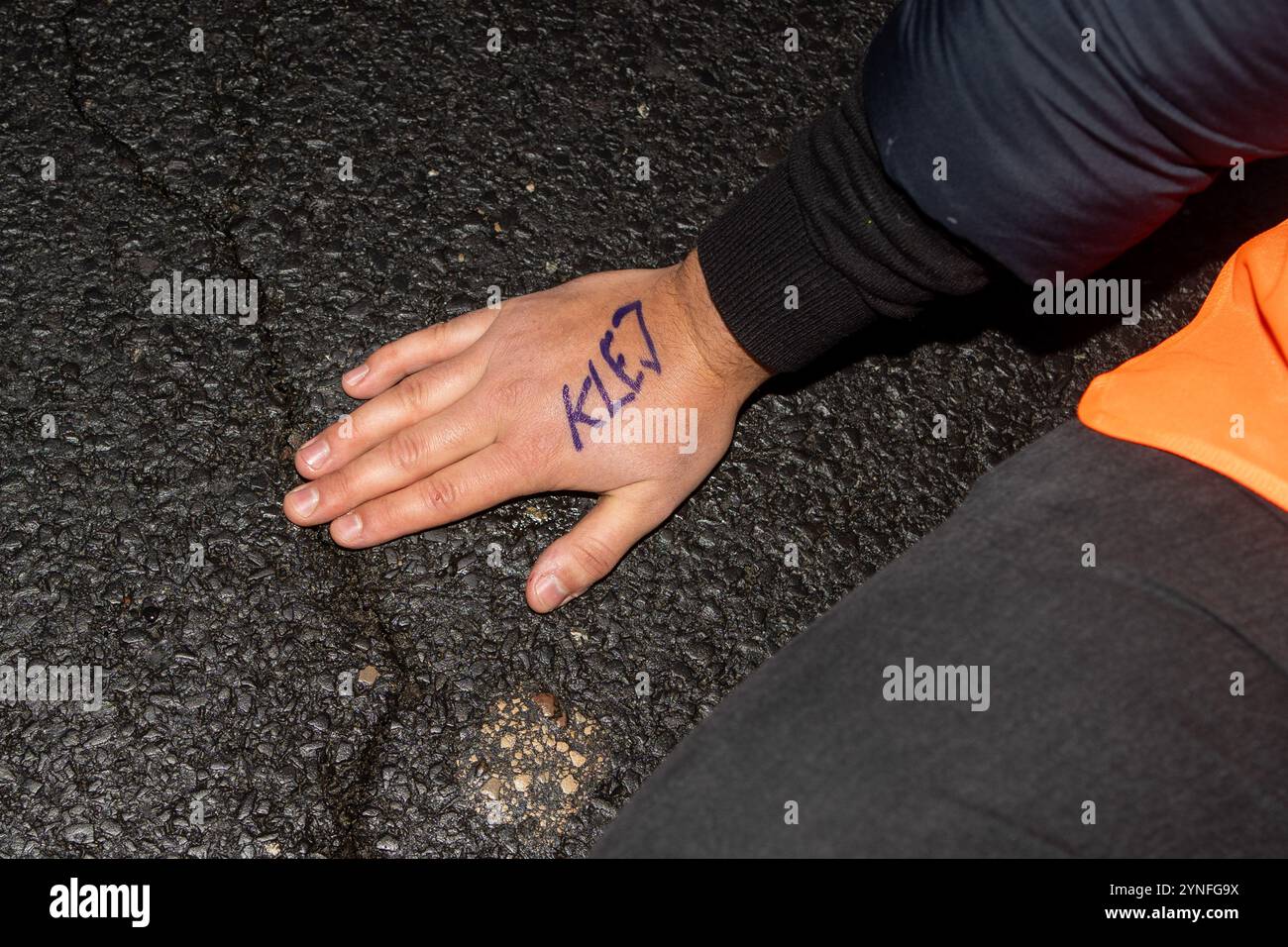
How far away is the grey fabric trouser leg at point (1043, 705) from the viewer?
113 centimetres

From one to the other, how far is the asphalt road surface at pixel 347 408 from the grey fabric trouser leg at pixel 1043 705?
0.47m

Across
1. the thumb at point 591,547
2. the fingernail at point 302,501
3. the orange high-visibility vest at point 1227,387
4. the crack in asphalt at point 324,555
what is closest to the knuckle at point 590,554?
the thumb at point 591,547

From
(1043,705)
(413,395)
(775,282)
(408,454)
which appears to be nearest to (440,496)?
(408,454)

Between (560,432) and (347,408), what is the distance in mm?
409

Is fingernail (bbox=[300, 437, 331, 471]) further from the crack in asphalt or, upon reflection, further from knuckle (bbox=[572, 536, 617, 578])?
knuckle (bbox=[572, 536, 617, 578])

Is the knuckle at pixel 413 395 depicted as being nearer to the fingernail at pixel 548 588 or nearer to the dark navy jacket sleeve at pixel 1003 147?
the fingernail at pixel 548 588

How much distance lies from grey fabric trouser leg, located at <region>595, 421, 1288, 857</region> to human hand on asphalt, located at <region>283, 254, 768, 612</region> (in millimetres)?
492

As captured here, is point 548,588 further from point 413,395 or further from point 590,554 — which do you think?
point 413,395

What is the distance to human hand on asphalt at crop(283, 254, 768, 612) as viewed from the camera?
1.71 metres

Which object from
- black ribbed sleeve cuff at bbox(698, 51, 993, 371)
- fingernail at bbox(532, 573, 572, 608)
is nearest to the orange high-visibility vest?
black ribbed sleeve cuff at bbox(698, 51, 993, 371)

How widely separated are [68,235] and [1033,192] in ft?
5.47

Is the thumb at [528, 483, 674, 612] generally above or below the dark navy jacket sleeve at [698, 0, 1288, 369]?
below

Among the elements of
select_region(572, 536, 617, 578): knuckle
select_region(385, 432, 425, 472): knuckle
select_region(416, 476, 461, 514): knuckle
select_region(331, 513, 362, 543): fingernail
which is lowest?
select_region(572, 536, 617, 578): knuckle
